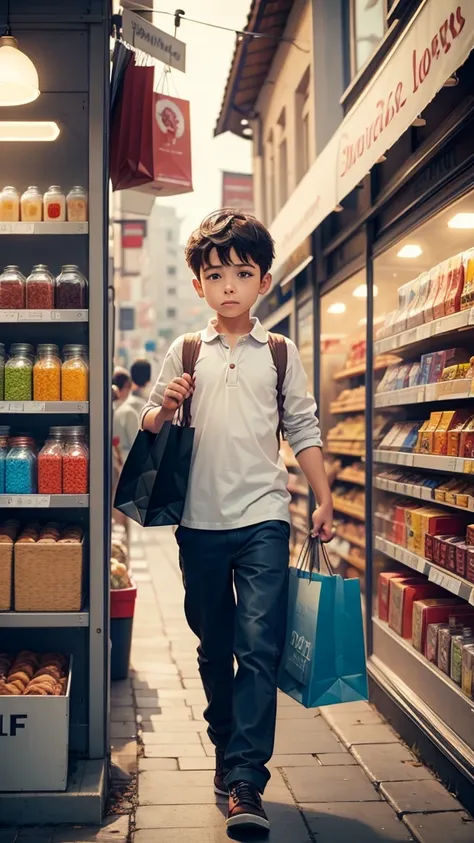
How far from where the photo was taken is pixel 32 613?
381cm

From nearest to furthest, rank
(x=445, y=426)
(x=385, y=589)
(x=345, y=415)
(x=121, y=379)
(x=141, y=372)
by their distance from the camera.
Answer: (x=445, y=426) → (x=385, y=589) → (x=345, y=415) → (x=121, y=379) → (x=141, y=372)

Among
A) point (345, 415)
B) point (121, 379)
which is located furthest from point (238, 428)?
point (121, 379)

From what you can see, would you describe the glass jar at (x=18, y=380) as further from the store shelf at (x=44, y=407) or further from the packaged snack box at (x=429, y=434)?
the packaged snack box at (x=429, y=434)

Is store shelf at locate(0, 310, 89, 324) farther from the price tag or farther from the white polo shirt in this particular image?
the white polo shirt

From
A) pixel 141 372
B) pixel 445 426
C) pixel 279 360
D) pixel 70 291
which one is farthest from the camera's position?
pixel 141 372

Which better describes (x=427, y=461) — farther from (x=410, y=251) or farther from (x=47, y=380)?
(x=47, y=380)

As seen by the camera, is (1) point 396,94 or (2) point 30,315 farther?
(1) point 396,94

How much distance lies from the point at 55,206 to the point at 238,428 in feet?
4.03

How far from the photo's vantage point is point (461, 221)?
4.27 m

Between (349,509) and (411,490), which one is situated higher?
(411,490)

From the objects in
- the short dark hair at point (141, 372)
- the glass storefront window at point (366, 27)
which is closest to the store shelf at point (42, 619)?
the glass storefront window at point (366, 27)

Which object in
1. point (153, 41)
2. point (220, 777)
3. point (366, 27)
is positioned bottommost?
point (220, 777)

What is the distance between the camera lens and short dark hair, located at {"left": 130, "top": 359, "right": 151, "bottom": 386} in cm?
970

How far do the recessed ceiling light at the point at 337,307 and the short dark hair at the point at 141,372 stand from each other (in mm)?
2402
